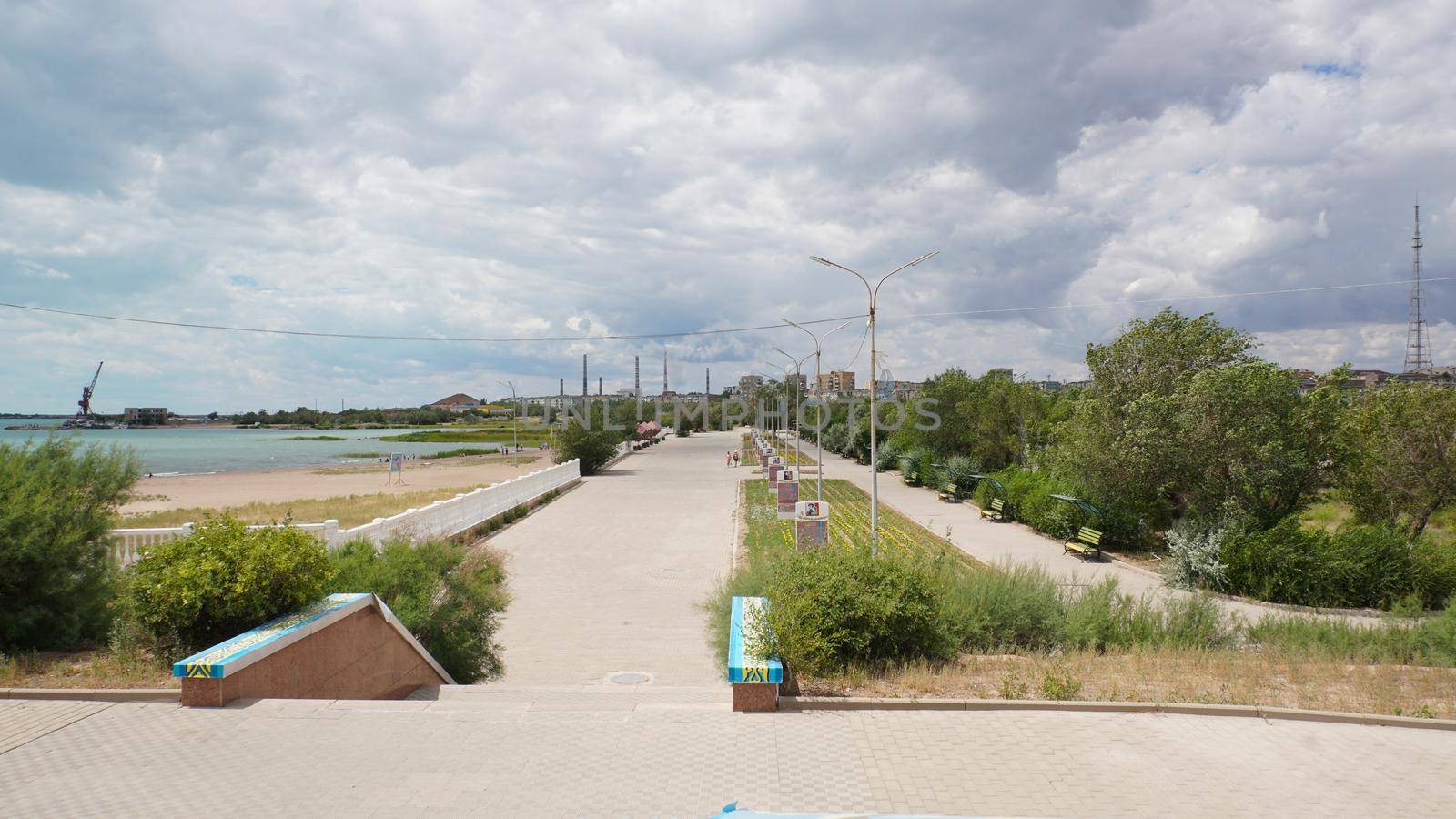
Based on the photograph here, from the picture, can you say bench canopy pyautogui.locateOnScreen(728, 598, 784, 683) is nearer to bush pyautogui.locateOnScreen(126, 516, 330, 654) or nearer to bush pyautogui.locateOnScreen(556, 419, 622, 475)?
bush pyautogui.locateOnScreen(126, 516, 330, 654)

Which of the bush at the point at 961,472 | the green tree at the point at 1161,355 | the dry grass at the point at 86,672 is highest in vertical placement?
the green tree at the point at 1161,355

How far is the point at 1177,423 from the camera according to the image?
58.3 feet

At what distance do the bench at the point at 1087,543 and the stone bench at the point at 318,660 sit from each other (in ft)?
52.0

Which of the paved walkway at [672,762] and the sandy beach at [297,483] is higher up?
the paved walkway at [672,762]

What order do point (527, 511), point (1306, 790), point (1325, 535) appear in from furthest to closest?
point (527, 511)
point (1325, 535)
point (1306, 790)

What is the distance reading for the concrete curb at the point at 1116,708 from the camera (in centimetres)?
583

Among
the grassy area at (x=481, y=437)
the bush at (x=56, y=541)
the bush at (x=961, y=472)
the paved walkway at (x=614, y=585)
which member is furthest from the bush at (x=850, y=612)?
the grassy area at (x=481, y=437)

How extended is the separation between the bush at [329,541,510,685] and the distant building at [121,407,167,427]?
11482 cm

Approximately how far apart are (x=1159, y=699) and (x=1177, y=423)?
13.8m

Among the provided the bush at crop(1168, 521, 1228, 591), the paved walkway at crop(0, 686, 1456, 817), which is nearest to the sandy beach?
the paved walkway at crop(0, 686, 1456, 817)

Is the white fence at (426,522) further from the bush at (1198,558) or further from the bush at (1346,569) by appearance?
the bush at (1346,569)

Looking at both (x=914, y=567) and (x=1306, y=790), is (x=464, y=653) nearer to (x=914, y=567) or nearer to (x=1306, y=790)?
(x=914, y=567)

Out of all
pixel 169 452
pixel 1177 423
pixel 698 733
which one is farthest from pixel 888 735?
pixel 169 452

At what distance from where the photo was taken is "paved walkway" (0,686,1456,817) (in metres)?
4.31
